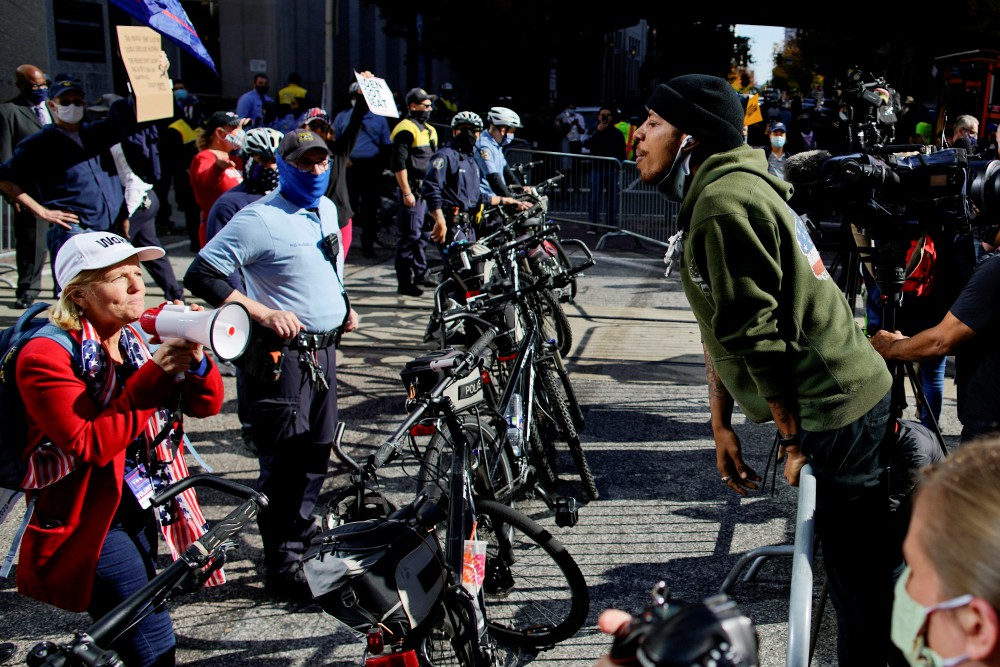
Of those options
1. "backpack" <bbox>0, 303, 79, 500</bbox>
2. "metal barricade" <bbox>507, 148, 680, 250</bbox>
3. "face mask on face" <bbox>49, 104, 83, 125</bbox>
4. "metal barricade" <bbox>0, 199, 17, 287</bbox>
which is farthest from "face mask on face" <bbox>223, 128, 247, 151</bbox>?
"metal barricade" <bbox>507, 148, 680, 250</bbox>

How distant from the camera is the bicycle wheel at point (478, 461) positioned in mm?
3740

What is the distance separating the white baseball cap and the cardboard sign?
248 cm

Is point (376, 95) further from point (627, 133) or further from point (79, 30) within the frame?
point (79, 30)

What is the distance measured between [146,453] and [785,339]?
2063 mm

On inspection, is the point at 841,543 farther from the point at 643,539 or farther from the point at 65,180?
the point at 65,180

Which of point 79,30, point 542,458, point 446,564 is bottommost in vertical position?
point 542,458

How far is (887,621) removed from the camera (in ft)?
8.73

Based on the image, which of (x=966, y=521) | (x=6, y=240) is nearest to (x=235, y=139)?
(x=6, y=240)

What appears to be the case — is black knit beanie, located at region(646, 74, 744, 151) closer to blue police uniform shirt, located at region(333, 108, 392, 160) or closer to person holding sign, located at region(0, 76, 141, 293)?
person holding sign, located at region(0, 76, 141, 293)

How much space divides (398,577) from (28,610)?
2.15m

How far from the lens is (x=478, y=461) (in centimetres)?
400

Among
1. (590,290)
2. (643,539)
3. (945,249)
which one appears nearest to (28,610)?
(643,539)

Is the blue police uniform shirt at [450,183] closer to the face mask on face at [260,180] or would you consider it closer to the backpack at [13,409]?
the face mask on face at [260,180]

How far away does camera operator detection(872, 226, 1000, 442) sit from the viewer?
3.29 meters
